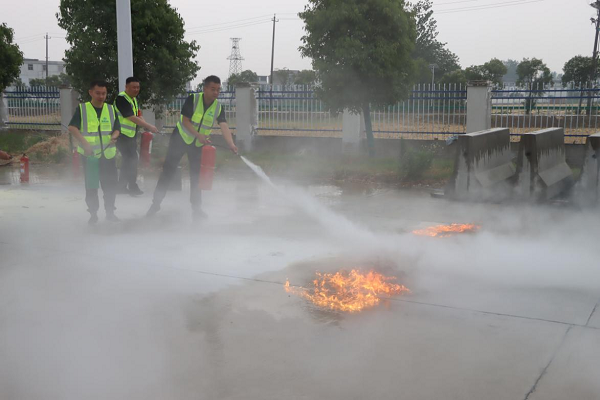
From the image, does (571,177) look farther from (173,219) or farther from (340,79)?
(173,219)

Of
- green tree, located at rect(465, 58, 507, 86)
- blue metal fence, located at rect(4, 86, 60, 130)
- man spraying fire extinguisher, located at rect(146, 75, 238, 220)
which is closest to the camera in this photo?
man spraying fire extinguisher, located at rect(146, 75, 238, 220)

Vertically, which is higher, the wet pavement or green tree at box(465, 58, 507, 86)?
green tree at box(465, 58, 507, 86)

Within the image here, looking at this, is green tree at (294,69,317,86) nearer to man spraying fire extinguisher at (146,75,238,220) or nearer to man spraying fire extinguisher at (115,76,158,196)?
man spraying fire extinguisher at (115,76,158,196)

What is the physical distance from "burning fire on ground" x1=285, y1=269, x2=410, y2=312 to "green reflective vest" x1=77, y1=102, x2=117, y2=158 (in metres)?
3.28

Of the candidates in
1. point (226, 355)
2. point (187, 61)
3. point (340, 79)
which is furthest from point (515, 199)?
point (187, 61)


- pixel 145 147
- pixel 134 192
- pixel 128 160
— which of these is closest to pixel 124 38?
pixel 145 147

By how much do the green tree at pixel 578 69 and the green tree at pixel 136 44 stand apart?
78.8 feet

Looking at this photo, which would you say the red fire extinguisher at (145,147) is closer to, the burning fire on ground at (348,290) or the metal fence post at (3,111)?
the burning fire on ground at (348,290)

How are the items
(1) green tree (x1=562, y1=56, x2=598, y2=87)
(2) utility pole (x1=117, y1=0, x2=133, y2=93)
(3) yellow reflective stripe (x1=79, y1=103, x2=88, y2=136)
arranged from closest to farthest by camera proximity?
(3) yellow reflective stripe (x1=79, y1=103, x2=88, y2=136) → (2) utility pole (x1=117, y1=0, x2=133, y2=93) → (1) green tree (x1=562, y1=56, x2=598, y2=87)

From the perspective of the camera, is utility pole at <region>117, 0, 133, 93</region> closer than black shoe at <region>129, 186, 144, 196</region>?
No

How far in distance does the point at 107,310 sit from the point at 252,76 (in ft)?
182

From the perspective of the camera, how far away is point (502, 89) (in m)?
13.5

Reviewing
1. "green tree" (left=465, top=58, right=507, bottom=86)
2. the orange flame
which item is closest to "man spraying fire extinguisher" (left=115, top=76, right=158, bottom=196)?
the orange flame

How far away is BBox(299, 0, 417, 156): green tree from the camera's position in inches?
489
